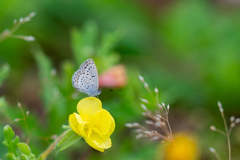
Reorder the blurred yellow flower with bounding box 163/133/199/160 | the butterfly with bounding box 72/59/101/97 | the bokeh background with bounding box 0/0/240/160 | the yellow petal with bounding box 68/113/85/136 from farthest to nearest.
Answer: the blurred yellow flower with bounding box 163/133/199/160
the bokeh background with bounding box 0/0/240/160
the butterfly with bounding box 72/59/101/97
the yellow petal with bounding box 68/113/85/136

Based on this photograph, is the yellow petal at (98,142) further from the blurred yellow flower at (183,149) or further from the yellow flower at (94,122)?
the blurred yellow flower at (183,149)

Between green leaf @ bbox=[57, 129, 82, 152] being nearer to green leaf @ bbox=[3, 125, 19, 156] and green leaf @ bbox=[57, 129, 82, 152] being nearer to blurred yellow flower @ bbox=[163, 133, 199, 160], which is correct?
green leaf @ bbox=[3, 125, 19, 156]

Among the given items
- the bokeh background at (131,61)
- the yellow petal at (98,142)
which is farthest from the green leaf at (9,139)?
the bokeh background at (131,61)

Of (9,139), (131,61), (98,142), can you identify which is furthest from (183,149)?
(9,139)

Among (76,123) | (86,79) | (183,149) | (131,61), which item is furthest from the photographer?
(131,61)

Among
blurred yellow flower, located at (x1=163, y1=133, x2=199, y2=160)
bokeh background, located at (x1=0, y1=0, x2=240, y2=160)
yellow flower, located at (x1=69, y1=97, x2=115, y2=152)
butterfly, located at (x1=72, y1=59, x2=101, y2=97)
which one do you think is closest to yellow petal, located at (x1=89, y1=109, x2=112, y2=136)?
yellow flower, located at (x1=69, y1=97, x2=115, y2=152)

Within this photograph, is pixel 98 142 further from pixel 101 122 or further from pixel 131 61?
pixel 131 61
